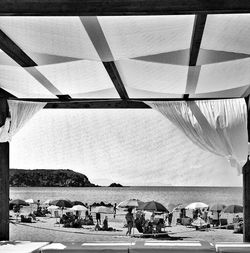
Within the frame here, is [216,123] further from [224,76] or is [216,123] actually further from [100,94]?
[100,94]

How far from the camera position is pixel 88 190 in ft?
148

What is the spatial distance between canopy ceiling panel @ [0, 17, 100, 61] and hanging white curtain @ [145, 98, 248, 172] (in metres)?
1.96

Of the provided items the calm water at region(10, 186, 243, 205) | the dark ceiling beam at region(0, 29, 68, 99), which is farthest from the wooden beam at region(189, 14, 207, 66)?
the calm water at region(10, 186, 243, 205)

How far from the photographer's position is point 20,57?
12.7ft

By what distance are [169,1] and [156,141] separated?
25601 millimetres

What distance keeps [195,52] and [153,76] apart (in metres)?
0.92

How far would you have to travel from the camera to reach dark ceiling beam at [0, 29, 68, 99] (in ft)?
11.2

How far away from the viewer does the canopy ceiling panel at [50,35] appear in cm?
305

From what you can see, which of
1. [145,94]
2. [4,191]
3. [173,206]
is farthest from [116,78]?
[173,206]

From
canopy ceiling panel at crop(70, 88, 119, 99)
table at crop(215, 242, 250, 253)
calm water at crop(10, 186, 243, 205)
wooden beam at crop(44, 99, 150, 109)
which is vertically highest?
canopy ceiling panel at crop(70, 88, 119, 99)

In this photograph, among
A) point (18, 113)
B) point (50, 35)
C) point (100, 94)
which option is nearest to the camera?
point (50, 35)

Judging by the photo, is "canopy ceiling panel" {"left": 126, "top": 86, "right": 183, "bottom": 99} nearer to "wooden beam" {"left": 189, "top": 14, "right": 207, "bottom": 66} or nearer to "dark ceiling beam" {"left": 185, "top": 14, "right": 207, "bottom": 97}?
"dark ceiling beam" {"left": 185, "top": 14, "right": 207, "bottom": 97}

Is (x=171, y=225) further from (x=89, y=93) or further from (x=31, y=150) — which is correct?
(x=89, y=93)

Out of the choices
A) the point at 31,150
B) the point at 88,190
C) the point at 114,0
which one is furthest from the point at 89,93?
the point at 88,190
